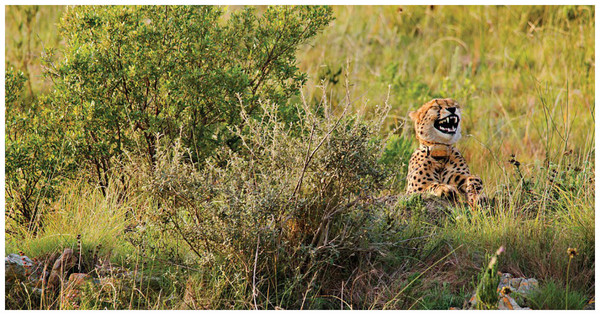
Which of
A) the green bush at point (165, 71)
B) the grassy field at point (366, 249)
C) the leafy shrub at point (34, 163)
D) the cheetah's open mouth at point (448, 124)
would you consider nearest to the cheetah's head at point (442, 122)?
the cheetah's open mouth at point (448, 124)

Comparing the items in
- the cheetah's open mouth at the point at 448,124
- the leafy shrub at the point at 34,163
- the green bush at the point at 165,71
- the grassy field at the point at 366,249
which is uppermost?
the green bush at the point at 165,71

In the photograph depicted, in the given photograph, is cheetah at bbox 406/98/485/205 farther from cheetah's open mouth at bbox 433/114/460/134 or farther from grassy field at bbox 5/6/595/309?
grassy field at bbox 5/6/595/309

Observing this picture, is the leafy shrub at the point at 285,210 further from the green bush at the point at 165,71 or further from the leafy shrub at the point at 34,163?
the leafy shrub at the point at 34,163

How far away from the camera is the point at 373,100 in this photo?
7.89 meters

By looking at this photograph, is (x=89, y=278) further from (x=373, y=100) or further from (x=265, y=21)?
(x=373, y=100)

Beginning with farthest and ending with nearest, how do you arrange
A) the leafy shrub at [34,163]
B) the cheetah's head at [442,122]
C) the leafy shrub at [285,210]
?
the cheetah's head at [442,122] → the leafy shrub at [34,163] → the leafy shrub at [285,210]

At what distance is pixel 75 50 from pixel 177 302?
198 centimetres

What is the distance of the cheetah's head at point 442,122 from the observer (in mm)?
4930

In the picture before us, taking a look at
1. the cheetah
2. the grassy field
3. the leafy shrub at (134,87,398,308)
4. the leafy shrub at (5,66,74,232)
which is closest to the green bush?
the leafy shrub at (5,66,74,232)

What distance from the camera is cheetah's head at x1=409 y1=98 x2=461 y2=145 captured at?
16.2 feet

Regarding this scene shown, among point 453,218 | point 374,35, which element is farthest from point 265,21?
point 374,35

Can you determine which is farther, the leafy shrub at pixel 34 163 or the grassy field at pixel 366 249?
the leafy shrub at pixel 34 163

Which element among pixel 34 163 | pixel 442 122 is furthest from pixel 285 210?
pixel 34 163

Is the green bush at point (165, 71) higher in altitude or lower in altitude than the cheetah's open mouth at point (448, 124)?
higher
